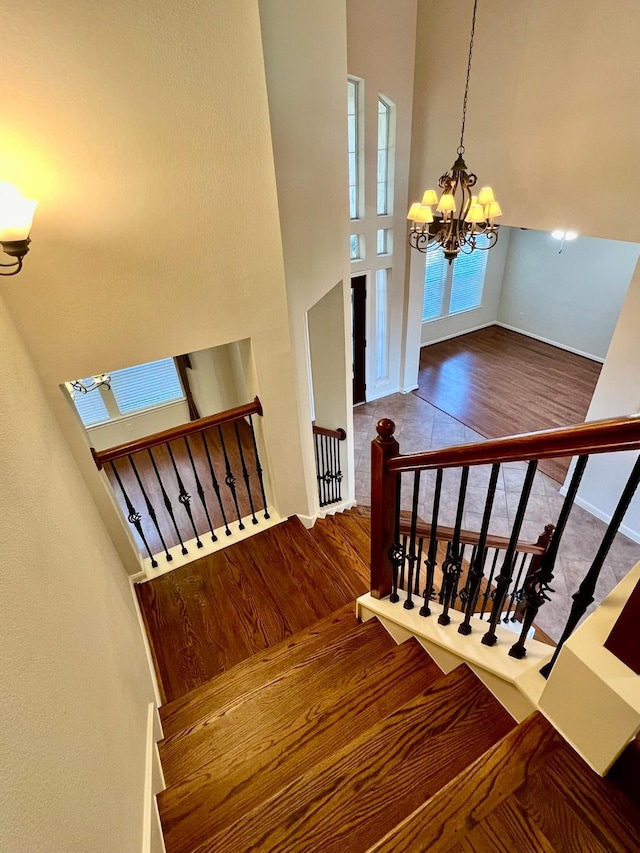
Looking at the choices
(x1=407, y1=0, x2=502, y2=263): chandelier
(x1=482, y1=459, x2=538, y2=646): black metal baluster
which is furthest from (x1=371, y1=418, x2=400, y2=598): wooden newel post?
(x1=407, y1=0, x2=502, y2=263): chandelier

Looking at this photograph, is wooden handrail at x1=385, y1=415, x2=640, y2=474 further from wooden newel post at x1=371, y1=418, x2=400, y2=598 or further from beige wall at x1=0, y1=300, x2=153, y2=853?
beige wall at x1=0, y1=300, x2=153, y2=853

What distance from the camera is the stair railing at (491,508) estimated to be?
35.5 inches

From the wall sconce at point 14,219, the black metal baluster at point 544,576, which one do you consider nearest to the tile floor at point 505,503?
the black metal baluster at point 544,576

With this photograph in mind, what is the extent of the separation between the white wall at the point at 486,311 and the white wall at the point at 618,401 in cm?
433

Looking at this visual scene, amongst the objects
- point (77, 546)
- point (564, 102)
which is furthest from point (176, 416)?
point (564, 102)

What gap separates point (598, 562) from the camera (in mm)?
986

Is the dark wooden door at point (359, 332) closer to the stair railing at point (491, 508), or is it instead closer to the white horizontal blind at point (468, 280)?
the white horizontal blind at point (468, 280)

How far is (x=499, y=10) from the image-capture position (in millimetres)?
4070

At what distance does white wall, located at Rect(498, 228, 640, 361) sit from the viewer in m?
7.13

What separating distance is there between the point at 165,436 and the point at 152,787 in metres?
1.55

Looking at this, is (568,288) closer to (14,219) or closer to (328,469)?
(328,469)

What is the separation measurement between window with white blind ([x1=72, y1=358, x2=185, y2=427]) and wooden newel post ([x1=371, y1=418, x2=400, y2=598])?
441cm

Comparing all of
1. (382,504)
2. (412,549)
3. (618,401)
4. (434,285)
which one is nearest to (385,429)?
(382,504)

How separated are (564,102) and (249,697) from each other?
516 cm
